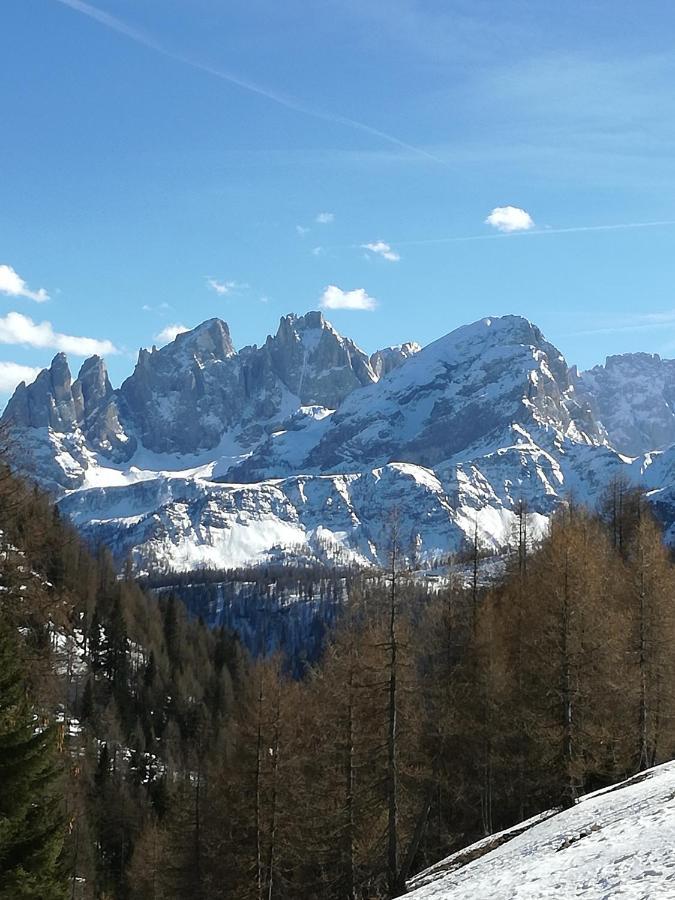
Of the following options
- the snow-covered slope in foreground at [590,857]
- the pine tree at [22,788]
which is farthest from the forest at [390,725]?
the snow-covered slope in foreground at [590,857]

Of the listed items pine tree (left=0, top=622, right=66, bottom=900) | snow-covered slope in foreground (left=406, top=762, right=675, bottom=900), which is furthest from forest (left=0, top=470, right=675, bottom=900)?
snow-covered slope in foreground (left=406, top=762, right=675, bottom=900)

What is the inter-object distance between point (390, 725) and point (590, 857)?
1700 cm

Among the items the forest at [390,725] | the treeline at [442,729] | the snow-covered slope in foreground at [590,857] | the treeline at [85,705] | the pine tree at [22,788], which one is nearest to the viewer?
the snow-covered slope in foreground at [590,857]

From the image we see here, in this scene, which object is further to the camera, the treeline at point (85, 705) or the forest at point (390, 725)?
the forest at point (390, 725)

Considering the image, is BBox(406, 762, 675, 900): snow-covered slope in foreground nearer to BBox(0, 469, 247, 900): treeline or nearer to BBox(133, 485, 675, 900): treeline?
BBox(133, 485, 675, 900): treeline

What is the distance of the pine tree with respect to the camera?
1933 cm

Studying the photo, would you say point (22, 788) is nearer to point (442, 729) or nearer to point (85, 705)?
point (442, 729)

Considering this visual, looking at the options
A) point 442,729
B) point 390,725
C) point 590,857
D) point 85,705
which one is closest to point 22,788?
point 590,857

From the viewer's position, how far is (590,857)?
16453 mm

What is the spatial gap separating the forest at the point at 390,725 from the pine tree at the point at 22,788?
48 mm

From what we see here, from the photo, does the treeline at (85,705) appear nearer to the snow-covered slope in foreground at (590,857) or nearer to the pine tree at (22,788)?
the pine tree at (22,788)

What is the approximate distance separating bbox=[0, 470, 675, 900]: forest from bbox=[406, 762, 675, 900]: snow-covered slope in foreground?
5.55 m

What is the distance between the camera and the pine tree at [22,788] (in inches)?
761

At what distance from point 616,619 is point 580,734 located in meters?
5.87
